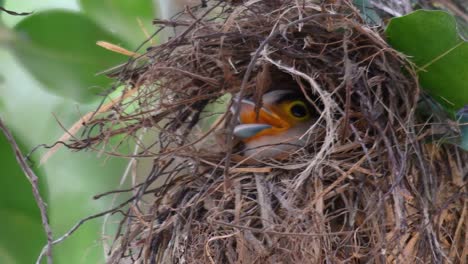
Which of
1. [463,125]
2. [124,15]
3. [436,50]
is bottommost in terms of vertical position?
[463,125]

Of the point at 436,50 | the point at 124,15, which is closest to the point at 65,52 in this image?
the point at 124,15

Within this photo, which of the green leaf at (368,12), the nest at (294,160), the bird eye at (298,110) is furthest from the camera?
the bird eye at (298,110)

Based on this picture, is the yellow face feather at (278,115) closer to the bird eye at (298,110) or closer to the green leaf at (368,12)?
the bird eye at (298,110)

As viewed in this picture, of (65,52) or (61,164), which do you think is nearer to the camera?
(65,52)

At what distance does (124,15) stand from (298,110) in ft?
1.43

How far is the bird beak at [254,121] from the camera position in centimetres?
96

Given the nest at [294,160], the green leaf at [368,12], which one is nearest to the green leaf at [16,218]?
the nest at [294,160]

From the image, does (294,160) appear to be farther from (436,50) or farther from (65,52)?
(65,52)

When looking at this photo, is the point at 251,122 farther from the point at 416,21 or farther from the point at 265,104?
the point at 416,21

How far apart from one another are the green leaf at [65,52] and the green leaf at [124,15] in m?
0.03

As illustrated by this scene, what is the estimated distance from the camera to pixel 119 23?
4.23 ft

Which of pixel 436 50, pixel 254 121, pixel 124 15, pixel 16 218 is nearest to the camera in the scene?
pixel 436 50

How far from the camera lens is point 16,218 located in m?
1.17

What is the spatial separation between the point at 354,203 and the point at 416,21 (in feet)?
0.78
